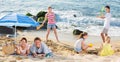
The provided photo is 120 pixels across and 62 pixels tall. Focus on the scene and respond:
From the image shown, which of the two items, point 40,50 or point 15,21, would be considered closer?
point 40,50

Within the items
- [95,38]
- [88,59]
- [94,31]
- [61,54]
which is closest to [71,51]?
[61,54]

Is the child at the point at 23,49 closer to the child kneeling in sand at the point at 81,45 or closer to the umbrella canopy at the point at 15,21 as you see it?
the umbrella canopy at the point at 15,21

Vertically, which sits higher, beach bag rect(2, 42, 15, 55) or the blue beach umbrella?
the blue beach umbrella

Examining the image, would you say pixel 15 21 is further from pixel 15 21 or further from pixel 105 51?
pixel 105 51

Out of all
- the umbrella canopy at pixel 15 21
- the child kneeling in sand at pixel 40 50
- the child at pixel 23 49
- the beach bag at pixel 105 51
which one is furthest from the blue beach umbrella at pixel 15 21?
the beach bag at pixel 105 51

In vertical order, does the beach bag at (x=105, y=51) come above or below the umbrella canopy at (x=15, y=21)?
below

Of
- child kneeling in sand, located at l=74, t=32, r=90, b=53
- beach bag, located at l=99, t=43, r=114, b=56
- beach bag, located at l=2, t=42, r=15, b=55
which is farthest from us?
child kneeling in sand, located at l=74, t=32, r=90, b=53

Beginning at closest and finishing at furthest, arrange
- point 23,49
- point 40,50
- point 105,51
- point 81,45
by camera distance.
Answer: point 40,50 → point 23,49 → point 105,51 → point 81,45

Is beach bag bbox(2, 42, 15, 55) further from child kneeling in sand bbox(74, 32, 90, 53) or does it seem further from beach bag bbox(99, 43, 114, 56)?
beach bag bbox(99, 43, 114, 56)

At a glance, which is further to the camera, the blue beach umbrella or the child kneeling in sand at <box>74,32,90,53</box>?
the child kneeling in sand at <box>74,32,90,53</box>

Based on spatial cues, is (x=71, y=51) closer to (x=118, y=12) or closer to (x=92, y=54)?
(x=92, y=54)

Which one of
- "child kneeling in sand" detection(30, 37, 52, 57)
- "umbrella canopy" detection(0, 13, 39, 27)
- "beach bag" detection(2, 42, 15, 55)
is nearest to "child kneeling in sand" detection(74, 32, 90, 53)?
"child kneeling in sand" detection(30, 37, 52, 57)

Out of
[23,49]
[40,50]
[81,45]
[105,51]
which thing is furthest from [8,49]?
[105,51]

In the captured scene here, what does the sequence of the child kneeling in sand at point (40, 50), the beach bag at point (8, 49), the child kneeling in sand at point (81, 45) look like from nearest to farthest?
the child kneeling in sand at point (40, 50)
the beach bag at point (8, 49)
the child kneeling in sand at point (81, 45)
